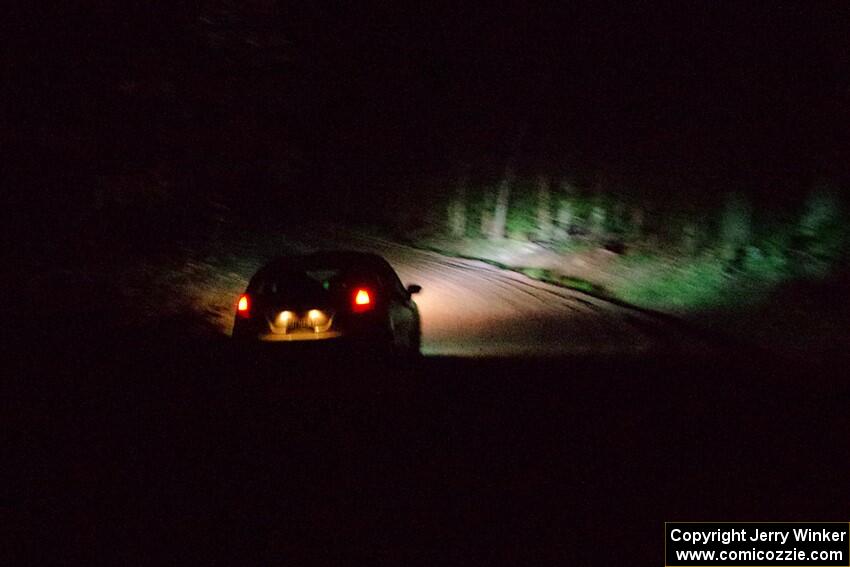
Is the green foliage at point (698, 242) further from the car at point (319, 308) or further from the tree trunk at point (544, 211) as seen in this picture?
the car at point (319, 308)

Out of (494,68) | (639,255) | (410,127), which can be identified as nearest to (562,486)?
(639,255)

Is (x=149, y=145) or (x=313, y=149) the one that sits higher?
(x=313, y=149)

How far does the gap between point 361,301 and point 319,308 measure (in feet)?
1.44

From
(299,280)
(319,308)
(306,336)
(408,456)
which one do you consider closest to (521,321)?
(299,280)

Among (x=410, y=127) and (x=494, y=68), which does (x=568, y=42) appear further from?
(x=410, y=127)

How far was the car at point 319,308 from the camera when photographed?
8859 millimetres

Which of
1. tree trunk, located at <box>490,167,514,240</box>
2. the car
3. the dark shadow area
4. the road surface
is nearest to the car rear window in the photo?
the car

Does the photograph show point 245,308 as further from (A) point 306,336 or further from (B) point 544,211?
(B) point 544,211

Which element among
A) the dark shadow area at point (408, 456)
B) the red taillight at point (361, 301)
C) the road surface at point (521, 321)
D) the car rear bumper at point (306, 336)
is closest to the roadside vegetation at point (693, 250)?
the road surface at point (521, 321)

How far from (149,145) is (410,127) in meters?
22.7

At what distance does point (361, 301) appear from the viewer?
9023 mm

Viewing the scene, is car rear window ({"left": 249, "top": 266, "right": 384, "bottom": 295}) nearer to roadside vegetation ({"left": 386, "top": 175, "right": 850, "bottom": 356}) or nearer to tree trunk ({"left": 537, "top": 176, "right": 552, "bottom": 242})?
roadside vegetation ({"left": 386, "top": 175, "right": 850, "bottom": 356})

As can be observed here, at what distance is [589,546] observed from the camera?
16.0 feet

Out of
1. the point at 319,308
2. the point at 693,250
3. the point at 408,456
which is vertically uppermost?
the point at 693,250
